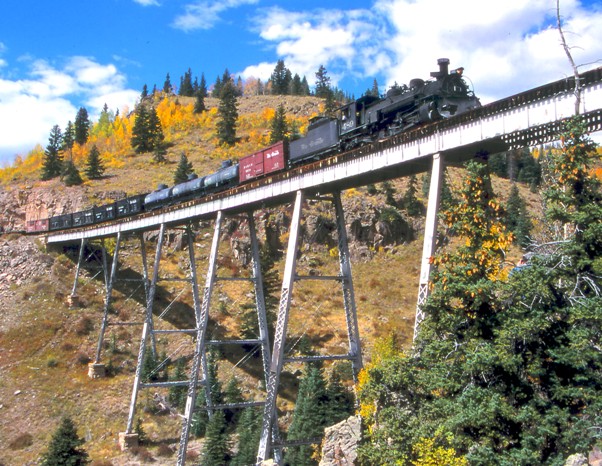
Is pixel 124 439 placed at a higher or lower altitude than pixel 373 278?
lower

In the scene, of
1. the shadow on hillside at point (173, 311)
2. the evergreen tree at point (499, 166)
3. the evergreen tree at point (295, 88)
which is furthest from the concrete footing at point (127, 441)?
the evergreen tree at point (295, 88)

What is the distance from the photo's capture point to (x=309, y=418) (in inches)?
1185

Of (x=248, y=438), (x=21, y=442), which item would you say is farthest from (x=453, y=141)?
(x=21, y=442)

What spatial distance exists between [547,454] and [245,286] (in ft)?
145

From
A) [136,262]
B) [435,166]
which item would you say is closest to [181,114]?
[136,262]

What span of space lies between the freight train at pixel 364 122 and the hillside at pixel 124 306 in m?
10.1

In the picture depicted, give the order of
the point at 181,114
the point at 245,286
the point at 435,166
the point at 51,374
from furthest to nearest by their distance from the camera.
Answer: the point at 181,114
the point at 245,286
the point at 51,374
the point at 435,166

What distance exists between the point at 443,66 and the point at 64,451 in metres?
22.8

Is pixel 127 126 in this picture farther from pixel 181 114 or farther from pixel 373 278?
pixel 373 278

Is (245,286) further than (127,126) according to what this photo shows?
No

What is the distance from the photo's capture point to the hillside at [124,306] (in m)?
36.9

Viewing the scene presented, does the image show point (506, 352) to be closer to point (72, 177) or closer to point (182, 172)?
point (182, 172)

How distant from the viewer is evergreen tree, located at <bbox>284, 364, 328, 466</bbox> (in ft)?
91.9

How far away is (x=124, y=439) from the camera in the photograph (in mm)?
33938
